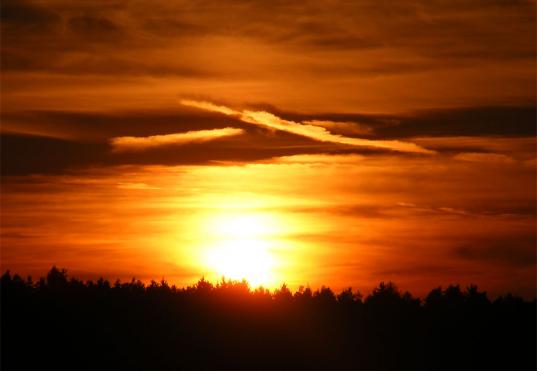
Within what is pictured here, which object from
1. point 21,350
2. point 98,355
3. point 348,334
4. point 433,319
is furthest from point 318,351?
point 21,350

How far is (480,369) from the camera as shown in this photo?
104 metres

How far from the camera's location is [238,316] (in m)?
106

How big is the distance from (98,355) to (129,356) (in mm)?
2432

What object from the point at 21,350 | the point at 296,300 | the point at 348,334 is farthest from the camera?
the point at 296,300

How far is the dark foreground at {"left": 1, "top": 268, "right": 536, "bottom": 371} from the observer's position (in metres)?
92.2

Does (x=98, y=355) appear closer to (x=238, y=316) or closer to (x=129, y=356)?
(x=129, y=356)

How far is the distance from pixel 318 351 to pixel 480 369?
14.0 meters

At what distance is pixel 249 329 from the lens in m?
104

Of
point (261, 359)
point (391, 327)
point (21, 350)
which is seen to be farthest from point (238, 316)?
point (21, 350)

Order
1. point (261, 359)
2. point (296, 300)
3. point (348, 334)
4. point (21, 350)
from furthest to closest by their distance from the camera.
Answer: point (296, 300) < point (348, 334) < point (261, 359) < point (21, 350)

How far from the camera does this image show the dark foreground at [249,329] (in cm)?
9219

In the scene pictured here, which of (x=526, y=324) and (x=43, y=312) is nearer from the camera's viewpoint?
(x=43, y=312)

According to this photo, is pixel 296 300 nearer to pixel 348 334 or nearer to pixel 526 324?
pixel 348 334

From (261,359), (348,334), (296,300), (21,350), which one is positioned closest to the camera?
(21,350)
